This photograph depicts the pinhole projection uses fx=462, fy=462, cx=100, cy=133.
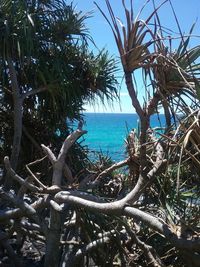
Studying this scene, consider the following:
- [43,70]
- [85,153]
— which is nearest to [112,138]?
[85,153]

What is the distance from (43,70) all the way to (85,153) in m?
1.50

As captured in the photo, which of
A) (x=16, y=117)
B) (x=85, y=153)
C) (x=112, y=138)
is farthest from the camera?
(x=112, y=138)

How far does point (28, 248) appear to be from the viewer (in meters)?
6.04

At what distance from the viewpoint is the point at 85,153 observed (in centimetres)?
693

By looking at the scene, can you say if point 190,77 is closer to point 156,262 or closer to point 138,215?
point 138,215

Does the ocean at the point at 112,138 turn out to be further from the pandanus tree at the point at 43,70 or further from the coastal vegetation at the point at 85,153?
the pandanus tree at the point at 43,70

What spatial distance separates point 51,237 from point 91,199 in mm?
601

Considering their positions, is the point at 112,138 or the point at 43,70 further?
the point at 112,138

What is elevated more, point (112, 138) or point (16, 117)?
point (16, 117)

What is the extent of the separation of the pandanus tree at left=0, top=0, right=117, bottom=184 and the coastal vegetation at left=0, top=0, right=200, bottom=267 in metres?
0.02

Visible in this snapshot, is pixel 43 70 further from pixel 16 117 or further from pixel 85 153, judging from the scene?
pixel 85 153

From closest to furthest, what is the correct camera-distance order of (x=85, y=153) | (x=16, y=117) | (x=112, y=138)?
1. (x=16, y=117)
2. (x=85, y=153)
3. (x=112, y=138)

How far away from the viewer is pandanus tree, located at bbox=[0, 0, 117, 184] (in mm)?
5699

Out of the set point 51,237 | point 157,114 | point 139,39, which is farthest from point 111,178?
point 139,39
